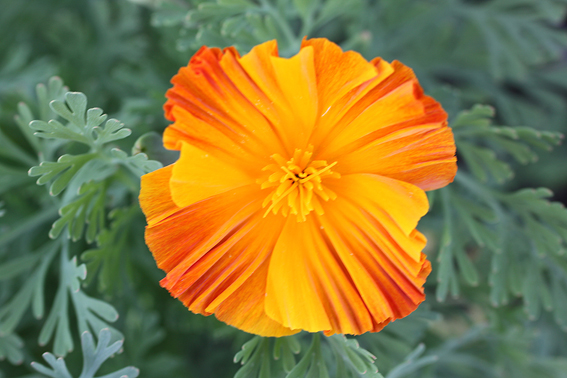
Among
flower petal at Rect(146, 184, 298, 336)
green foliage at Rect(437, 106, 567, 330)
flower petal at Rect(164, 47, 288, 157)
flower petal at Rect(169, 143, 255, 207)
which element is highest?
flower petal at Rect(164, 47, 288, 157)

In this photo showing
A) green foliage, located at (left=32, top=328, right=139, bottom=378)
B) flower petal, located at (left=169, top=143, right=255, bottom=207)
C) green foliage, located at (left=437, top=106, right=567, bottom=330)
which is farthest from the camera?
green foliage, located at (left=437, top=106, right=567, bottom=330)

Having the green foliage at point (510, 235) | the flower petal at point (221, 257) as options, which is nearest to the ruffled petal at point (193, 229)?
the flower petal at point (221, 257)

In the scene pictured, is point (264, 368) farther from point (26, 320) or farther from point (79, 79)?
point (79, 79)

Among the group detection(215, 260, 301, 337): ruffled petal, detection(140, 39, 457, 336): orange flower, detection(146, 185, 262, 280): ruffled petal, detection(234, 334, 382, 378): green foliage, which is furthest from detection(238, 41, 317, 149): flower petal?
detection(234, 334, 382, 378): green foliage

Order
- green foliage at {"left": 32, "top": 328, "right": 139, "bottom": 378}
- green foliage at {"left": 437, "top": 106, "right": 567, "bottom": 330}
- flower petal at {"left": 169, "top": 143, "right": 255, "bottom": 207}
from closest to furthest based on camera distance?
flower petal at {"left": 169, "top": 143, "right": 255, "bottom": 207}, green foliage at {"left": 32, "top": 328, "right": 139, "bottom": 378}, green foliage at {"left": 437, "top": 106, "right": 567, "bottom": 330}

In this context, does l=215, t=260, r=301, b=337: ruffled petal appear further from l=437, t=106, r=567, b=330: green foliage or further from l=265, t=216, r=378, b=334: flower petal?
l=437, t=106, r=567, b=330: green foliage

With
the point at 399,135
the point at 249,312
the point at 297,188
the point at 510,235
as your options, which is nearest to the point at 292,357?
the point at 249,312

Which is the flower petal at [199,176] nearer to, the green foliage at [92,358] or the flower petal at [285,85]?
the flower petal at [285,85]

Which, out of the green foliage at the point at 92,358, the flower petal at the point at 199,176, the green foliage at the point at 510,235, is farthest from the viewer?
the green foliage at the point at 510,235
